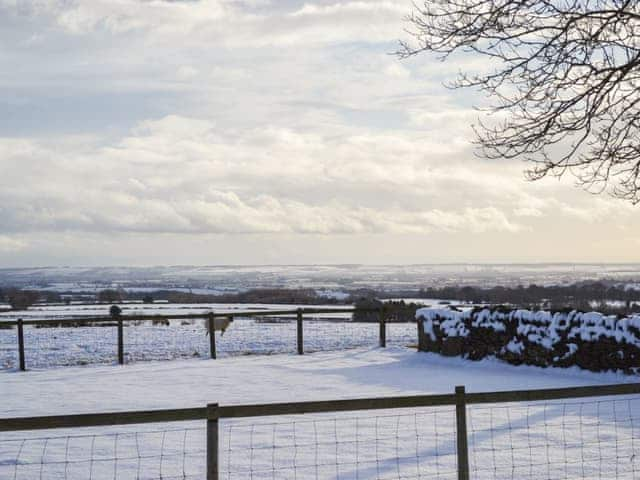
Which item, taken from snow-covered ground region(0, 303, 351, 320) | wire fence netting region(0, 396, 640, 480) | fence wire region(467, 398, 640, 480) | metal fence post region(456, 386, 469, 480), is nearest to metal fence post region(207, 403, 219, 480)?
wire fence netting region(0, 396, 640, 480)

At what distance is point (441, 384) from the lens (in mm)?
13969

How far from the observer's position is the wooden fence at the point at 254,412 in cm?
542

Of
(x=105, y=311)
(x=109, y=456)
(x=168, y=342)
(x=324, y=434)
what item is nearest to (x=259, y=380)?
(x=324, y=434)

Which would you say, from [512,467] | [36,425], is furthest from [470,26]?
[36,425]

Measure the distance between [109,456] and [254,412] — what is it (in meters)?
3.46

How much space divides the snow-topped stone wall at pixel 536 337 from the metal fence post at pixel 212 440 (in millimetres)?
10635

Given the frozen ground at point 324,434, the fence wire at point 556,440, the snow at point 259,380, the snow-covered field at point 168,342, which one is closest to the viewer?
the fence wire at point 556,440

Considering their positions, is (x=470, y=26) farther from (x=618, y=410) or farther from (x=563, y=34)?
(x=618, y=410)

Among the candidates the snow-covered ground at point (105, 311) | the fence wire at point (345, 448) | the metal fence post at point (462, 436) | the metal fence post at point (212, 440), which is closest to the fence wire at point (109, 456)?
the fence wire at point (345, 448)

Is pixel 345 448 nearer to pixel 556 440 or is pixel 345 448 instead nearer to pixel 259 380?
pixel 556 440

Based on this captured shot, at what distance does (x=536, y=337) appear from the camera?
16.1 m

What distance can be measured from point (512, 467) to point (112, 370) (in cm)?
1109

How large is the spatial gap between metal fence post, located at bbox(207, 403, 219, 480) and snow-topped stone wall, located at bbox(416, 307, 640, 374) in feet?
34.9

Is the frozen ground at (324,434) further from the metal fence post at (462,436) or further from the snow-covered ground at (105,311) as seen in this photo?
the snow-covered ground at (105,311)
